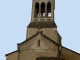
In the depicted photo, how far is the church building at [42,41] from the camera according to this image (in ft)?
89.6

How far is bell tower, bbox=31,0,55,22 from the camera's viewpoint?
32.6m

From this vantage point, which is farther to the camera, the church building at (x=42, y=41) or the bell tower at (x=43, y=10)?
the bell tower at (x=43, y=10)

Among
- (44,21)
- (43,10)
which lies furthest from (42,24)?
(43,10)

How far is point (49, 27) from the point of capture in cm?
3159

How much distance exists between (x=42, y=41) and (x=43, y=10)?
788cm

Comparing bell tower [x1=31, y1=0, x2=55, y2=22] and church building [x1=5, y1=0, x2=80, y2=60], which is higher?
bell tower [x1=31, y1=0, x2=55, y2=22]

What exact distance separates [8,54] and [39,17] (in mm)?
7153

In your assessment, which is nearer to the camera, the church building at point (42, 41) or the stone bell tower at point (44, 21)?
the church building at point (42, 41)

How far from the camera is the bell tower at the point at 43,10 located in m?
32.6

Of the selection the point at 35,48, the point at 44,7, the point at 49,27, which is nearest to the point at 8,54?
the point at 35,48

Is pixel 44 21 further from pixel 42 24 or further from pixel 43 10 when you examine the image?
pixel 43 10

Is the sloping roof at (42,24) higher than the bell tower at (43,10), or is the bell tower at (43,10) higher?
the bell tower at (43,10)

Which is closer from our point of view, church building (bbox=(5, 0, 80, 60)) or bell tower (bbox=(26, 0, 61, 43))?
church building (bbox=(5, 0, 80, 60))

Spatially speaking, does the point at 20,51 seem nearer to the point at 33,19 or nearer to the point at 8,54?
the point at 8,54
